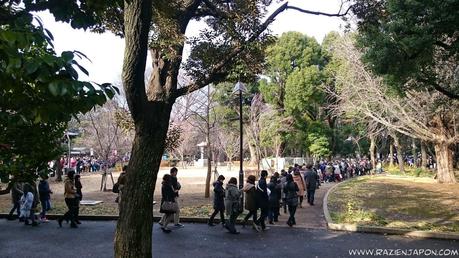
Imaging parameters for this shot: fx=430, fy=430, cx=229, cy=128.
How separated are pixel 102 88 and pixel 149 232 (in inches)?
108

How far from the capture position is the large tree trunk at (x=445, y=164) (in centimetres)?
2581

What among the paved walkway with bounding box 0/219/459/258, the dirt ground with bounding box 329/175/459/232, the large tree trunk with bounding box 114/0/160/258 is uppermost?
the large tree trunk with bounding box 114/0/160/258

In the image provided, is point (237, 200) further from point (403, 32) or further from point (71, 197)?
point (403, 32)

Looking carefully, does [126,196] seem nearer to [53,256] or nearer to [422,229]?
[53,256]

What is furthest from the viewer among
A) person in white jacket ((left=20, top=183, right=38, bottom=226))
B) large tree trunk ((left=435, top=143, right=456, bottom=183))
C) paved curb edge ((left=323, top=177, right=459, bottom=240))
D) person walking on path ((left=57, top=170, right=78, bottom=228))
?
large tree trunk ((left=435, top=143, right=456, bottom=183))

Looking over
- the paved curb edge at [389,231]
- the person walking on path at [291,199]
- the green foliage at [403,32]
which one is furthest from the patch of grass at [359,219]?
the green foliage at [403,32]

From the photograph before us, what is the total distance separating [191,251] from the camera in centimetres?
823

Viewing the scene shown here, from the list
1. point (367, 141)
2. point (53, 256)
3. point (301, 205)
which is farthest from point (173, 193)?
point (367, 141)

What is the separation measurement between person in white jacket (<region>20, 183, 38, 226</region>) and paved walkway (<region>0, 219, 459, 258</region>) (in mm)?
487

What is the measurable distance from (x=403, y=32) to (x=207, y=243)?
7592mm

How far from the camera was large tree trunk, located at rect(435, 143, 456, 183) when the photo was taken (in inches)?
1016

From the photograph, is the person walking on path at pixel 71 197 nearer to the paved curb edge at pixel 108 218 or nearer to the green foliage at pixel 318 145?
the paved curb edge at pixel 108 218

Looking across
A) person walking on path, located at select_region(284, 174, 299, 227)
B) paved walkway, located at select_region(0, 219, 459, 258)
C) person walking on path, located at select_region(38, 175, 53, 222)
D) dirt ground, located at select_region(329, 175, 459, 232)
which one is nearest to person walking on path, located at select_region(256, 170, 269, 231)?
paved walkway, located at select_region(0, 219, 459, 258)

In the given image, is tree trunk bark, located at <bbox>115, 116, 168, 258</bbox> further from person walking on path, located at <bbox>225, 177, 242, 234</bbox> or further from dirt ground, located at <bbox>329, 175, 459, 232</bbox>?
dirt ground, located at <bbox>329, 175, 459, 232</bbox>
